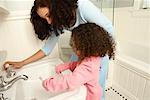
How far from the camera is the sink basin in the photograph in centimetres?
82

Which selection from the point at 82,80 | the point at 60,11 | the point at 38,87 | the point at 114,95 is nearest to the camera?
the point at 82,80

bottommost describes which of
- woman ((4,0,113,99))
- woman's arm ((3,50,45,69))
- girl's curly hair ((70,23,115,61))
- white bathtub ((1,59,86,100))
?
white bathtub ((1,59,86,100))

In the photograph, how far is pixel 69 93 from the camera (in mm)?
812

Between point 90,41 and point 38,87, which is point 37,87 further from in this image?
point 90,41

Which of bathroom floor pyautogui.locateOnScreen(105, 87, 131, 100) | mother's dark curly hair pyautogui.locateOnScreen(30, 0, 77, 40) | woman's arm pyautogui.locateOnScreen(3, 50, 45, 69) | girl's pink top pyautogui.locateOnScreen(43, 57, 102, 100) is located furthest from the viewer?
bathroom floor pyautogui.locateOnScreen(105, 87, 131, 100)

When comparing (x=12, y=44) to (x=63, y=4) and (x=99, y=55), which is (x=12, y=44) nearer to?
(x=63, y=4)

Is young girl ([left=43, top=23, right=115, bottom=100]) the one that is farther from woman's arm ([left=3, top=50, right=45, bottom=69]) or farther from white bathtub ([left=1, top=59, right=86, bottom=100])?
woman's arm ([left=3, top=50, right=45, bottom=69])

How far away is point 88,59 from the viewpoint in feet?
2.88

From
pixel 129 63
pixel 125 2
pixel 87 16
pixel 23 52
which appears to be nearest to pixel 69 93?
pixel 87 16

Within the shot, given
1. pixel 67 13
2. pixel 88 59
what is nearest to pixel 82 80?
pixel 88 59

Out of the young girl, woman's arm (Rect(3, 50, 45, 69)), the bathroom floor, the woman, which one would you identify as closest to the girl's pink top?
the young girl

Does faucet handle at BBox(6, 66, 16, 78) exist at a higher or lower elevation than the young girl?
lower

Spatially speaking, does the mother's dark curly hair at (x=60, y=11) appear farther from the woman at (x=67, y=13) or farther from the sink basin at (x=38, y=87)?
the sink basin at (x=38, y=87)

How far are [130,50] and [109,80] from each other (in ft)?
1.23
